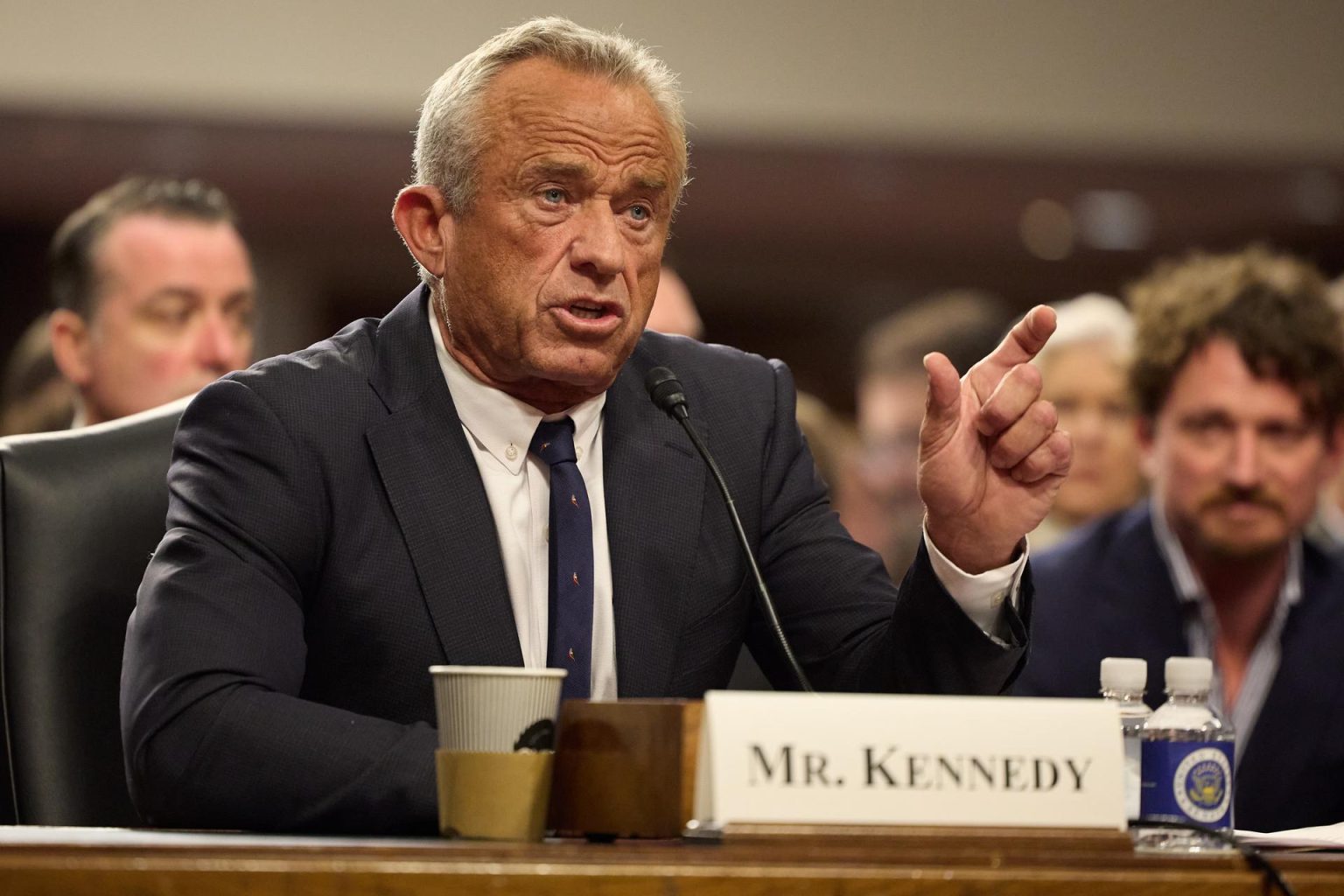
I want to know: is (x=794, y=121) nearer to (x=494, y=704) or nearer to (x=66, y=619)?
(x=66, y=619)

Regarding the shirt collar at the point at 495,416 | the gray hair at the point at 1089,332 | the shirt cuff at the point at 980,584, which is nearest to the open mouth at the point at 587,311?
the shirt collar at the point at 495,416

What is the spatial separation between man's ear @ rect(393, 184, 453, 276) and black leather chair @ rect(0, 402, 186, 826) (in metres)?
0.37

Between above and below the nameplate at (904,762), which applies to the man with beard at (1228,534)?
above

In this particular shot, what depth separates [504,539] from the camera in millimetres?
1620

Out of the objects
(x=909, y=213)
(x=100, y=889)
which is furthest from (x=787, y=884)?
(x=909, y=213)

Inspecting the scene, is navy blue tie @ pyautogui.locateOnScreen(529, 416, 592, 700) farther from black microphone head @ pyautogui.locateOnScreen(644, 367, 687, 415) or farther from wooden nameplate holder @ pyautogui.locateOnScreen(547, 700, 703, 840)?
wooden nameplate holder @ pyautogui.locateOnScreen(547, 700, 703, 840)

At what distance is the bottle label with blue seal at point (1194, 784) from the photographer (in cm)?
123

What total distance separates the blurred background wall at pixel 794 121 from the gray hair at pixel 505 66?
349 cm

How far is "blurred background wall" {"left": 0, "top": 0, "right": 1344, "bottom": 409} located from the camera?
5.10 metres

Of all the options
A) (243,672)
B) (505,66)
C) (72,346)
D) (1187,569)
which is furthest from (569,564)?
(72,346)

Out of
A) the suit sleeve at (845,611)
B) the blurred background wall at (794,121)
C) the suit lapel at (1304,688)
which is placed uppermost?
the blurred background wall at (794,121)

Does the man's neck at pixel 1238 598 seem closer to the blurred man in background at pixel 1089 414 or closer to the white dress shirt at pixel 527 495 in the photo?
the blurred man in background at pixel 1089 414

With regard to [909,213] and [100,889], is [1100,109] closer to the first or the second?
[909,213]

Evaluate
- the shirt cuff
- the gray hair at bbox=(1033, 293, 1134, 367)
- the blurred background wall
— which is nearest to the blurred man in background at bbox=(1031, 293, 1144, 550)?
the gray hair at bbox=(1033, 293, 1134, 367)
